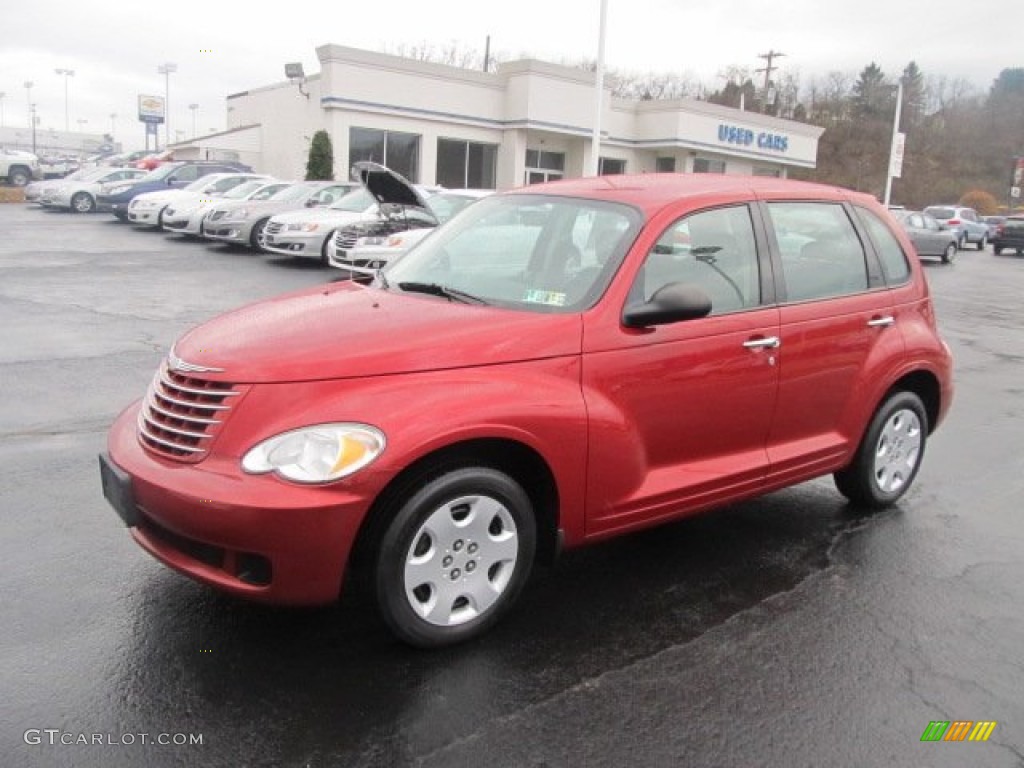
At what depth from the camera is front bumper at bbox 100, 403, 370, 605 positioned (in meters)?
2.96

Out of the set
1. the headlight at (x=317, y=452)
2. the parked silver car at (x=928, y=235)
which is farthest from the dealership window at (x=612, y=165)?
the headlight at (x=317, y=452)

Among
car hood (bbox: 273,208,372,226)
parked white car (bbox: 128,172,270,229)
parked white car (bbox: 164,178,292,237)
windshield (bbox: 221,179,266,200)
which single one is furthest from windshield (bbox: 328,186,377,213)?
parked white car (bbox: 128,172,270,229)

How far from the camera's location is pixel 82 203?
2756 cm

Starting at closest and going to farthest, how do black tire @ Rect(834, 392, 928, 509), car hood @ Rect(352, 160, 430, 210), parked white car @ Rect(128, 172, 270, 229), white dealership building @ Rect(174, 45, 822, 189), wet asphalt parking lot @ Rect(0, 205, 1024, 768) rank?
wet asphalt parking lot @ Rect(0, 205, 1024, 768) < black tire @ Rect(834, 392, 928, 509) < car hood @ Rect(352, 160, 430, 210) < parked white car @ Rect(128, 172, 270, 229) < white dealership building @ Rect(174, 45, 822, 189)

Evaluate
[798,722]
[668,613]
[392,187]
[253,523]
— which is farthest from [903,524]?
[392,187]

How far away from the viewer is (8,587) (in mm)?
3715

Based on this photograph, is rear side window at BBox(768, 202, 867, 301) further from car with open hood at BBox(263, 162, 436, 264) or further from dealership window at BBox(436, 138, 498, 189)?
dealership window at BBox(436, 138, 498, 189)

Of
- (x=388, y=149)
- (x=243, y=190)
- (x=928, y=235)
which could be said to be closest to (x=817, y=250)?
(x=243, y=190)

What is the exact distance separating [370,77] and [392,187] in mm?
20297

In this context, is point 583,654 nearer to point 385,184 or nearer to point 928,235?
point 385,184

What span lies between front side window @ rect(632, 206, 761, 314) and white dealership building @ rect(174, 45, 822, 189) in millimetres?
26831

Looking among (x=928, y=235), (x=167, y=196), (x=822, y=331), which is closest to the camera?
(x=822, y=331)

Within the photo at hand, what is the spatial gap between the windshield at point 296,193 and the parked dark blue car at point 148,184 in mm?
7708

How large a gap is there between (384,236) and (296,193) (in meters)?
5.27
